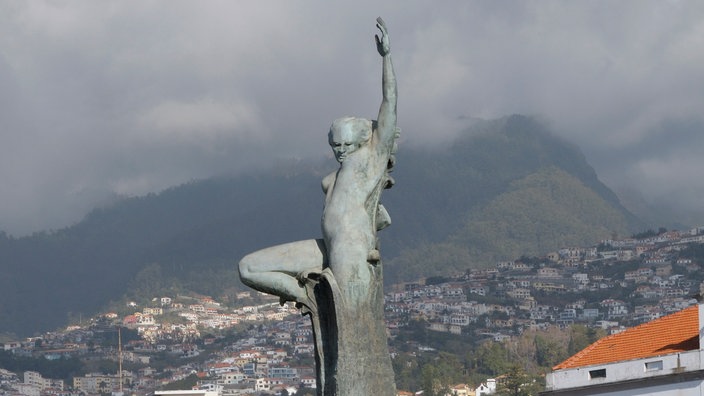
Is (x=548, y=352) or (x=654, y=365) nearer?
(x=654, y=365)

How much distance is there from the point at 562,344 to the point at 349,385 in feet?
575

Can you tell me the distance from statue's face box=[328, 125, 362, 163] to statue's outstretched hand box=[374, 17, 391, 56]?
1.76 feet

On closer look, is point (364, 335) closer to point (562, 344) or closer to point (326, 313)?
point (326, 313)

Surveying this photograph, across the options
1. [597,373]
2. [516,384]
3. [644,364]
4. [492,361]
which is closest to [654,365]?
[644,364]

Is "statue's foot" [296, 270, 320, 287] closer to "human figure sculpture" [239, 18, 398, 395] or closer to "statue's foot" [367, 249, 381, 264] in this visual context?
"human figure sculpture" [239, 18, 398, 395]

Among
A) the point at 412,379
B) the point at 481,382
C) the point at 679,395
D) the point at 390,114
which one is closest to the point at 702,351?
the point at 679,395

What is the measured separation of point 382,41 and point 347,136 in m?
0.65

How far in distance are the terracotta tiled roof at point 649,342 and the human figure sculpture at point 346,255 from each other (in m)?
37.4

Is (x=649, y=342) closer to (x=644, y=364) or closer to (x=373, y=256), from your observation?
(x=644, y=364)

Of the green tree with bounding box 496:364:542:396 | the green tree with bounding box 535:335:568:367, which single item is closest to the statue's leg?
the green tree with bounding box 496:364:542:396

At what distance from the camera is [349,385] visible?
12.3 m

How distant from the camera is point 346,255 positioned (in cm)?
1234

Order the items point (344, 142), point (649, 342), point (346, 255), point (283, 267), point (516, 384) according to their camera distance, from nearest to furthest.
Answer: point (346, 255) < point (283, 267) < point (344, 142) < point (649, 342) < point (516, 384)

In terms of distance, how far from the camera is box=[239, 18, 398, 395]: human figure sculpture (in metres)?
12.3
